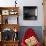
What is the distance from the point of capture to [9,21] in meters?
5.89

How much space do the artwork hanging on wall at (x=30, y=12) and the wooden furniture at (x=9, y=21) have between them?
0.33 metres

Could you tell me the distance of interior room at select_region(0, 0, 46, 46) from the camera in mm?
5754

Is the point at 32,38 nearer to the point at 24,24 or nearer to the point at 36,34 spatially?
the point at 36,34

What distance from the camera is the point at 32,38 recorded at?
5449 millimetres

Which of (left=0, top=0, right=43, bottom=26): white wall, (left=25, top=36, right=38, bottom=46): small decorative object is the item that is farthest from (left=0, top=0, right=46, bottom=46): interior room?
(left=25, top=36, right=38, bottom=46): small decorative object

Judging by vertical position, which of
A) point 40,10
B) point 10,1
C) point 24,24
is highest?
point 10,1

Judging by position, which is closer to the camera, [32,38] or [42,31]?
[32,38]

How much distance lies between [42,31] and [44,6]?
97 centimetres

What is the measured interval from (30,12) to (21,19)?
445mm

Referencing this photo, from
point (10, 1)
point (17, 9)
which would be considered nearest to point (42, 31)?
point (17, 9)

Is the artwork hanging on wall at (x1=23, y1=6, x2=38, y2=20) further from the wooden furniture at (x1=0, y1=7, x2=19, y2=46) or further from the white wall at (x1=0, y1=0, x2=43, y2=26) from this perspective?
the wooden furniture at (x1=0, y1=7, x2=19, y2=46)

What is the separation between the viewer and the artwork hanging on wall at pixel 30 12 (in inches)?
231

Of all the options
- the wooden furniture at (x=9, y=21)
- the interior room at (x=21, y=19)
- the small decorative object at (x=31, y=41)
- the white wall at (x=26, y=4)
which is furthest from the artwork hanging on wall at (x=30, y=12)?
the small decorative object at (x=31, y=41)

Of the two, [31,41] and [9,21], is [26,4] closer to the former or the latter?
[9,21]
